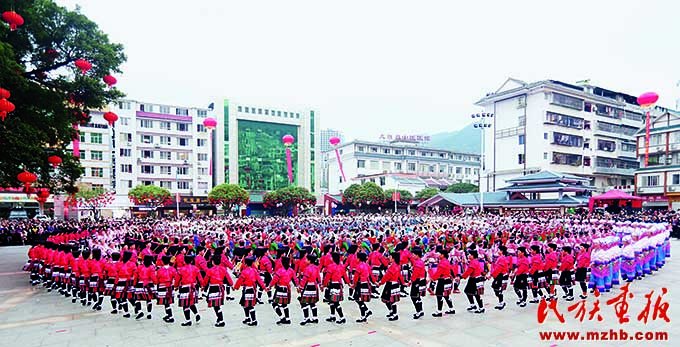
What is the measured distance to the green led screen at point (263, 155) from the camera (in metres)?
59.8

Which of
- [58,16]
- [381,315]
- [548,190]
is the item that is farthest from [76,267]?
[548,190]

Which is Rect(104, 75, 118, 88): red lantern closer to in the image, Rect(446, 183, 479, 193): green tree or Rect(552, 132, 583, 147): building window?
Rect(552, 132, 583, 147): building window

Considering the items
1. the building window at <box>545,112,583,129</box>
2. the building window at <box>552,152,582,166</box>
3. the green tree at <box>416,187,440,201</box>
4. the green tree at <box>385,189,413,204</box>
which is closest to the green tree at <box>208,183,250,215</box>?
the green tree at <box>385,189,413,204</box>

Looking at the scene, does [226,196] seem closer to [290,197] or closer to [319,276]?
[290,197]

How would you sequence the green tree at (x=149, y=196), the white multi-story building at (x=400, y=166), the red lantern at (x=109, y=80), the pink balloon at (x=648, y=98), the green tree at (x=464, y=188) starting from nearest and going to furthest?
the red lantern at (x=109, y=80), the pink balloon at (x=648, y=98), the green tree at (x=149, y=196), the green tree at (x=464, y=188), the white multi-story building at (x=400, y=166)

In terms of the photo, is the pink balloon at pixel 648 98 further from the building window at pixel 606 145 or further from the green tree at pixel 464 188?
the green tree at pixel 464 188

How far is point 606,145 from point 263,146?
154ft

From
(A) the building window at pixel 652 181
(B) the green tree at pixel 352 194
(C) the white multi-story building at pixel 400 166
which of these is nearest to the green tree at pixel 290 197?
(B) the green tree at pixel 352 194

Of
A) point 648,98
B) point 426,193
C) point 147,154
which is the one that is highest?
point 648,98

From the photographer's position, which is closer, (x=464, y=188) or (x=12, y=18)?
(x=12, y=18)

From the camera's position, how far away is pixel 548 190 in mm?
37719

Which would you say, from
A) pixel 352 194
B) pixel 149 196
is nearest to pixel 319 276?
pixel 149 196

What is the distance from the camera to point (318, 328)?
8.35m

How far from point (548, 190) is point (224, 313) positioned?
35951 mm
